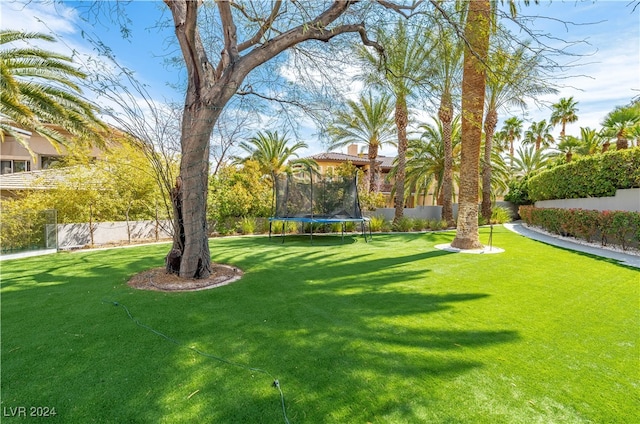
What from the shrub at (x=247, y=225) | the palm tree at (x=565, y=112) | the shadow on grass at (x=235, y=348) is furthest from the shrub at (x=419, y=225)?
the palm tree at (x=565, y=112)

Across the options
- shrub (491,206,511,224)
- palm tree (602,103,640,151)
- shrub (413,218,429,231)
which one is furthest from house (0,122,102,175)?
palm tree (602,103,640,151)

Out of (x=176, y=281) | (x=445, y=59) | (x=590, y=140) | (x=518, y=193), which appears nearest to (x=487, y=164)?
(x=518, y=193)

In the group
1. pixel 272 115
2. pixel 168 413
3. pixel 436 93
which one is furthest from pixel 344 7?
pixel 168 413

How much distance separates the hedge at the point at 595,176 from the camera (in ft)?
28.9

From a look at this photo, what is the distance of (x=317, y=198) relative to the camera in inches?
443

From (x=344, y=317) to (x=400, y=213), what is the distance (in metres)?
12.2

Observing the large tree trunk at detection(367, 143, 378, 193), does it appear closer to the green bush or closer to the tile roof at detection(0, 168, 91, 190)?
the green bush

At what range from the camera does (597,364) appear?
8.42ft

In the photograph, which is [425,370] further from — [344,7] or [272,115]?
[272,115]

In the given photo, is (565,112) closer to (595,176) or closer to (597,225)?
(595,176)

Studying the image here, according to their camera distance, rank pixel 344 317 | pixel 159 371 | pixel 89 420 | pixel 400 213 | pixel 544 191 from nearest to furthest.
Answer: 1. pixel 89 420
2. pixel 159 371
3. pixel 344 317
4. pixel 544 191
5. pixel 400 213

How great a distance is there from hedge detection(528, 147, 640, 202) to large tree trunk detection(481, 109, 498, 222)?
3809mm

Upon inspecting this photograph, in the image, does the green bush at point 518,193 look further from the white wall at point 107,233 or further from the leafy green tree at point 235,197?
the white wall at point 107,233

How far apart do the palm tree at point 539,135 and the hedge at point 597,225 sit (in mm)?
27414
